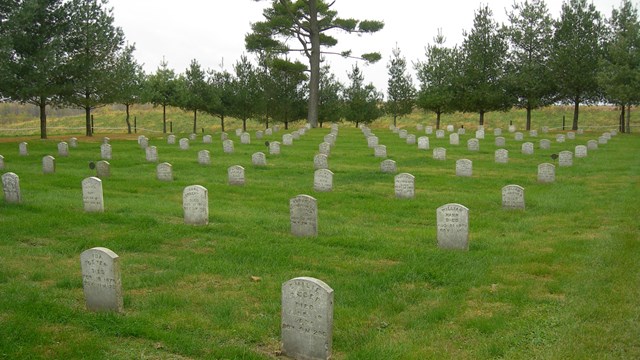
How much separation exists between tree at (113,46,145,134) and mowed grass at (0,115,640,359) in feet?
63.9

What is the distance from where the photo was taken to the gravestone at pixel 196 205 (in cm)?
1073

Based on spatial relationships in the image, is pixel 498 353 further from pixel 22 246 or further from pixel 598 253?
pixel 22 246

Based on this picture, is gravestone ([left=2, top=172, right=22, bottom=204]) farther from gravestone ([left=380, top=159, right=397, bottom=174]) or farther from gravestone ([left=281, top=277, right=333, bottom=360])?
gravestone ([left=380, top=159, right=397, bottom=174])

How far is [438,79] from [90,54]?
24829mm

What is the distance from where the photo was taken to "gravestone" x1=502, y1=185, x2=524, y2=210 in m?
12.5

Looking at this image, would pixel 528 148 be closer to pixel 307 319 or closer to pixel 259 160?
pixel 259 160

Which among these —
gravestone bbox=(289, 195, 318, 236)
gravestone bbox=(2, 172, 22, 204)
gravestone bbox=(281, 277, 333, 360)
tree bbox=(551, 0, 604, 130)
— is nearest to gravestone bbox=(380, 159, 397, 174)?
gravestone bbox=(289, 195, 318, 236)

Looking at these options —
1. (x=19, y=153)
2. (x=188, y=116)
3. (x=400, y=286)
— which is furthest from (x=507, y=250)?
(x=188, y=116)

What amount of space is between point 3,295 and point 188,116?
59.7 meters

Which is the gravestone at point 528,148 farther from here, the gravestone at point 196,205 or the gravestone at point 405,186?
the gravestone at point 196,205

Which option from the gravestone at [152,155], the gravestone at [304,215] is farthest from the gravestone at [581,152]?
the gravestone at [304,215]

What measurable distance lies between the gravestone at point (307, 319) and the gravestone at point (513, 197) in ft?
27.0

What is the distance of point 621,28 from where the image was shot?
4028 cm

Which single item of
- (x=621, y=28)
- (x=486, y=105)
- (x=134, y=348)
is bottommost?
(x=134, y=348)
